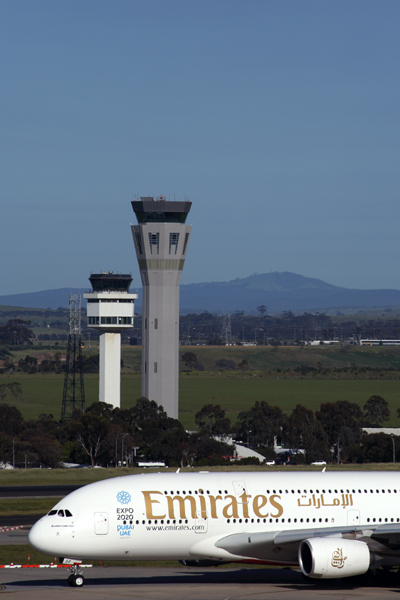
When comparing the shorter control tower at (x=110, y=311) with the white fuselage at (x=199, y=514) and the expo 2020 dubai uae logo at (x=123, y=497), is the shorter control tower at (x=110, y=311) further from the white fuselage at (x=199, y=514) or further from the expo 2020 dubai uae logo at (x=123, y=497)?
the expo 2020 dubai uae logo at (x=123, y=497)

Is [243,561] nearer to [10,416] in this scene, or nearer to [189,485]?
[189,485]

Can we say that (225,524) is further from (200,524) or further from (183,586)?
(183,586)

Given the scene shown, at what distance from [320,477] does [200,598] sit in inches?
341

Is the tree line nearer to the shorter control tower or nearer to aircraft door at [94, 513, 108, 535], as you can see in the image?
the shorter control tower

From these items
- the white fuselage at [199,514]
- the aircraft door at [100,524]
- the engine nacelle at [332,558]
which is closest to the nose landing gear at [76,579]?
the white fuselage at [199,514]

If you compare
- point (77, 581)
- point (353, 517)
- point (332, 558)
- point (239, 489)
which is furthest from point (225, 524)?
point (77, 581)

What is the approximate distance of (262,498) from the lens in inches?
1506

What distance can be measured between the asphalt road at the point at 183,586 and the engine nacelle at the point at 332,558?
3.39 ft

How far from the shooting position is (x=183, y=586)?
125 feet

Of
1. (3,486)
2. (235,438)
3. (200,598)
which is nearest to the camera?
(200,598)

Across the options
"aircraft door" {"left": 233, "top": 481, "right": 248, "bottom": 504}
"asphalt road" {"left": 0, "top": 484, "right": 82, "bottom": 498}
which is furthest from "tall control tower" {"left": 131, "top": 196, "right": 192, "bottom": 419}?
"aircraft door" {"left": 233, "top": 481, "right": 248, "bottom": 504}

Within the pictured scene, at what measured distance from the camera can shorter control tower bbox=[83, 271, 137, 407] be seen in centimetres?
13062

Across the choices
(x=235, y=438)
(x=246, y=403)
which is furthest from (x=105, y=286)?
(x=246, y=403)

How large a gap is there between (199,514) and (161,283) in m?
91.9
